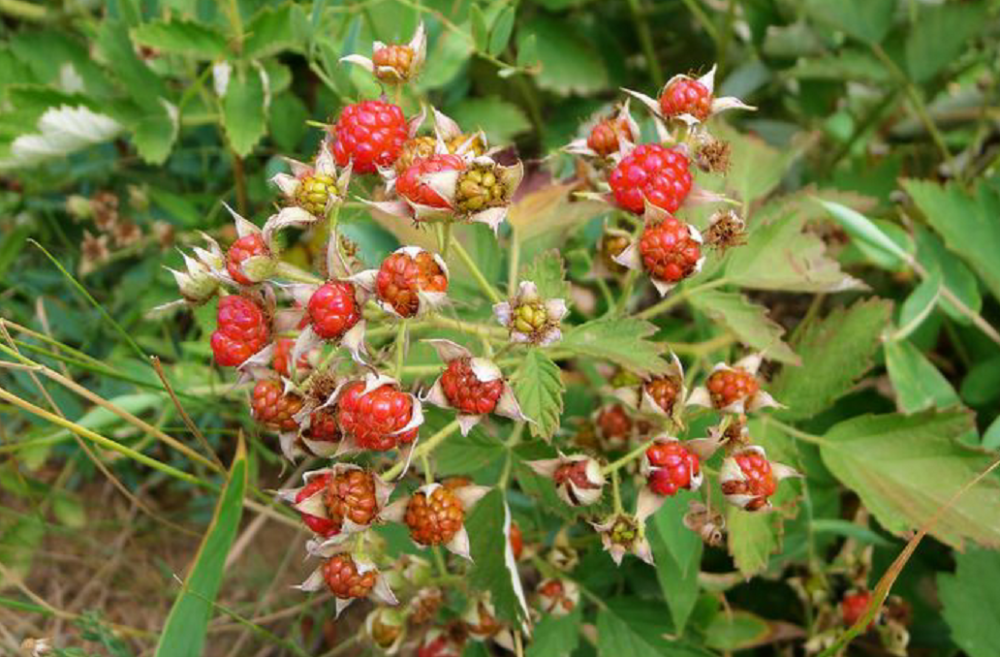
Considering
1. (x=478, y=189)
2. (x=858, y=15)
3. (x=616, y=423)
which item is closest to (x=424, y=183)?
(x=478, y=189)

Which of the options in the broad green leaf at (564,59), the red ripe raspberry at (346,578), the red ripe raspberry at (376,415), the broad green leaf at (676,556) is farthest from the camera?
the broad green leaf at (564,59)

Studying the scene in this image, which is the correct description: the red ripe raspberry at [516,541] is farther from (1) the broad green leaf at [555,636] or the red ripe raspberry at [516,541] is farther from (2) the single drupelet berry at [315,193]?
(2) the single drupelet berry at [315,193]

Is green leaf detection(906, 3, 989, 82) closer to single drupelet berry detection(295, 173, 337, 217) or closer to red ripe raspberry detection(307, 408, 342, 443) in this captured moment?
single drupelet berry detection(295, 173, 337, 217)

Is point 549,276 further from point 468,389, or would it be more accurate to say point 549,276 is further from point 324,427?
point 324,427

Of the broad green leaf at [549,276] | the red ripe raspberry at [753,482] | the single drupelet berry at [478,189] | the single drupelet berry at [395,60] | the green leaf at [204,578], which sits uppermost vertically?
the single drupelet berry at [395,60]

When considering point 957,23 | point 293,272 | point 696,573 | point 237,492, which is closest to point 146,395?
point 237,492

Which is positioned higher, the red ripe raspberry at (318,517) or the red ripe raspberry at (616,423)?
the red ripe raspberry at (318,517)

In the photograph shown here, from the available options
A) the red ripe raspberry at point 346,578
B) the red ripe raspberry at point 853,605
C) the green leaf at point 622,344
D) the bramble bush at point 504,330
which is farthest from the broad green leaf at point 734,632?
the red ripe raspberry at point 346,578

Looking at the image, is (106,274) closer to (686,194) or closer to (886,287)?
(686,194)
